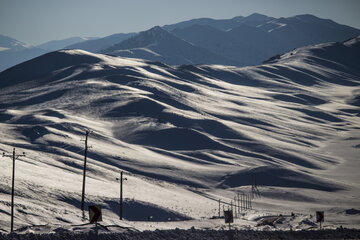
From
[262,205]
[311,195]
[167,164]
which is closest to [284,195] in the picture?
[311,195]

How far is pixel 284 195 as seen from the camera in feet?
425

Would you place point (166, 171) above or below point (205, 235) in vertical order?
below

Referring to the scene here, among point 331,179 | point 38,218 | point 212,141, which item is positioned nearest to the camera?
point 38,218

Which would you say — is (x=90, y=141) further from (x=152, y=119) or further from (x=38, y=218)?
(x=38, y=218)

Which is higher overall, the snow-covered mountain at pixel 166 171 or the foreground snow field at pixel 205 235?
the foreground snow field at pixel 205 235

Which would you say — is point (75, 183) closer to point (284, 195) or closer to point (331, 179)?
point (284, 195)

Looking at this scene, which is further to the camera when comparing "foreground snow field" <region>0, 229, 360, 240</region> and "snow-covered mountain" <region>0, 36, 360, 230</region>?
"snow-covered mountain" <region>0, 36, 360, 230</region>

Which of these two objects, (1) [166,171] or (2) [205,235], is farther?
(1) [166,171]

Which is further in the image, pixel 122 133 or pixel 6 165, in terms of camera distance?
pixel 122 133

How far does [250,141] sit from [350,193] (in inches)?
2352

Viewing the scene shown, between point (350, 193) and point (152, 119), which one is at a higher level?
point (152, 119)

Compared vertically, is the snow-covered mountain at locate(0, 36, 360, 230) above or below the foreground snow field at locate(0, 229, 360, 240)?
below

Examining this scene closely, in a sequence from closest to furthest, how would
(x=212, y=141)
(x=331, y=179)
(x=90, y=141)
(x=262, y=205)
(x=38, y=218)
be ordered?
(x=38, y=218) → (x=262, y=205) → (x=331, y=179) → (x=90, y=141) → (x=212, y=141)

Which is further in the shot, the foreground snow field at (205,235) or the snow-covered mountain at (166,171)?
the snow-covered mountain at (166,171)
